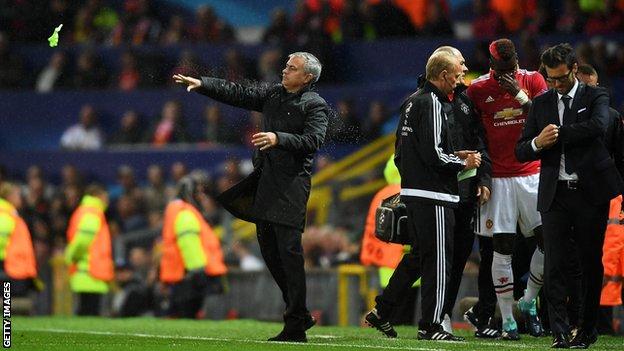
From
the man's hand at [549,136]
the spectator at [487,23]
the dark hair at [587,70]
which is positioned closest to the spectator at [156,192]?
the spectator at [487,23]

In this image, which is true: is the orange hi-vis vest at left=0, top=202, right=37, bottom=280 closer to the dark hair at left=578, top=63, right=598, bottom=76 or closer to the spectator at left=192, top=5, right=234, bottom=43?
the spectator at left=192, top=5, right=234, bottom=43

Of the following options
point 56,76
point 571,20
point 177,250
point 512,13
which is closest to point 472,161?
point 177,250

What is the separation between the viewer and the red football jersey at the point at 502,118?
10.7 meters

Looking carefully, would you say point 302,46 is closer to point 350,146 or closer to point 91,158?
point 350,146

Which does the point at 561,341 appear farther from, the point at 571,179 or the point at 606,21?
the point at 606,21

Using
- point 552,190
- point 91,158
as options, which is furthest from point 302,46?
point 552,190

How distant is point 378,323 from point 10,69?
1292 centimetres

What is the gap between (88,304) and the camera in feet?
57.5

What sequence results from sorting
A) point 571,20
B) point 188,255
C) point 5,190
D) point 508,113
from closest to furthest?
point 508,113, point 188,255, point 5,190, point 571,20

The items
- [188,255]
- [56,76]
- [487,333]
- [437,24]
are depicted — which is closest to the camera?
[487,333]

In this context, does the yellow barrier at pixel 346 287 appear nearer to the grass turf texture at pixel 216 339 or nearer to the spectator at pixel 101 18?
the grass turf texture at pixel 216 339

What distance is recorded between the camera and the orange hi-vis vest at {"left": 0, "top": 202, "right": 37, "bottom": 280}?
54.3ft

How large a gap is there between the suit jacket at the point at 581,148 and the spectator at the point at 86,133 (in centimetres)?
1259

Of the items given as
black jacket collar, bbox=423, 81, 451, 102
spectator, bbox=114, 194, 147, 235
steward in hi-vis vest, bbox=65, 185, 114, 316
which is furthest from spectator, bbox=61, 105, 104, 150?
black jacket collar, bbox=423, 81, 451, 102
